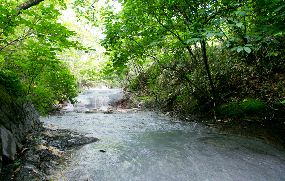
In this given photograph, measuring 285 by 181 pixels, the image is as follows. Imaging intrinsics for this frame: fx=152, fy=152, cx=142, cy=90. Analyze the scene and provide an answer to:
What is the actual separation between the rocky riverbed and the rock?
0.40 feet

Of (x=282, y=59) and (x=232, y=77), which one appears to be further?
(x=232, y=77)

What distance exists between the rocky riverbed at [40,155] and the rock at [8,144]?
0.12 metres

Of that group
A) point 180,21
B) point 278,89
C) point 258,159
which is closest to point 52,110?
point 180,21

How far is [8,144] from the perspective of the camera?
7.89 ft

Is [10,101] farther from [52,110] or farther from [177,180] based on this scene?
[52,110]

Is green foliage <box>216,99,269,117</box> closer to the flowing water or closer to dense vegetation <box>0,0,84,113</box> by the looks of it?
the flowing water

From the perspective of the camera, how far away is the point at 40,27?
8.14ft

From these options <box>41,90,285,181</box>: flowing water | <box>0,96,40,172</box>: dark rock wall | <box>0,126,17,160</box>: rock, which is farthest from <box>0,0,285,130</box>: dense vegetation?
<box>41,90,285,181</box>: flowing water

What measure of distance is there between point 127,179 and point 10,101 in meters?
2.68

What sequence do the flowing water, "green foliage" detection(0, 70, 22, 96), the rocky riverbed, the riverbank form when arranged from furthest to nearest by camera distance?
the riverbank
"green foliage" detection(0, 70, 22, 96)
the flowing water
the rocky riverbed

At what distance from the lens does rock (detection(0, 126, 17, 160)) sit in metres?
2.29

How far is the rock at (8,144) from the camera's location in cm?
229

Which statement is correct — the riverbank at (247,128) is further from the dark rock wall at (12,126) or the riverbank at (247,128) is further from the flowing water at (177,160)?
the dark rock wall at (12,126)

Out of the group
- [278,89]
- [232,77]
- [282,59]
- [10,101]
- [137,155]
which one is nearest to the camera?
[10,101]
